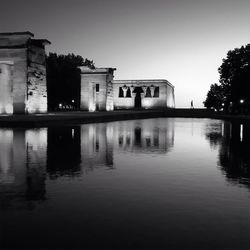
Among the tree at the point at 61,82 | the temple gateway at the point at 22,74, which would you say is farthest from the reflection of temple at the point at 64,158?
the tree at the point at 61,82

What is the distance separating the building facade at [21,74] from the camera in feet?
100

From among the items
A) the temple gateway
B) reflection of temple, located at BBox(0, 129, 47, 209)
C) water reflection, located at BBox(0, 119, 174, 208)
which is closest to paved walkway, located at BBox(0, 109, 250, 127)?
the temple gateway

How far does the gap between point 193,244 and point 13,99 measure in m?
28.7

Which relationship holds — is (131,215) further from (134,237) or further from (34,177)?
(34,177)

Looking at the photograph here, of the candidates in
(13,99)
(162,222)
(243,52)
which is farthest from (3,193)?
(243,52)

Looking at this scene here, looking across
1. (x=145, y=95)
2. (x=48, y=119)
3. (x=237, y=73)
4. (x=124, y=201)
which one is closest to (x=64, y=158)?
(x=124, y=201)

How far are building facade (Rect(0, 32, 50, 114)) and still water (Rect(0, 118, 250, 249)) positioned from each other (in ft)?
68.3

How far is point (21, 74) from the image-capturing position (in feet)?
100

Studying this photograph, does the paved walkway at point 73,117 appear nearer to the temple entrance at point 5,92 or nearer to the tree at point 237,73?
the temple entrance at point 5,92

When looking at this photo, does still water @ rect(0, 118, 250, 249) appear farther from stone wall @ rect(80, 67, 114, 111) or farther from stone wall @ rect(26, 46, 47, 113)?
stone wall @ rect(80, 67, 114, 111)

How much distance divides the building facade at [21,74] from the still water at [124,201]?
2082 cm

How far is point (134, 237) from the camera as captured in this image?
13.5ft

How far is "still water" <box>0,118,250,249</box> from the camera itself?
4102 mm

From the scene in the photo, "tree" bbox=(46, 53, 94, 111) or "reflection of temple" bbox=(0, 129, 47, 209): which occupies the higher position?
"tree" bbox=(46, 53, 94, 111)
